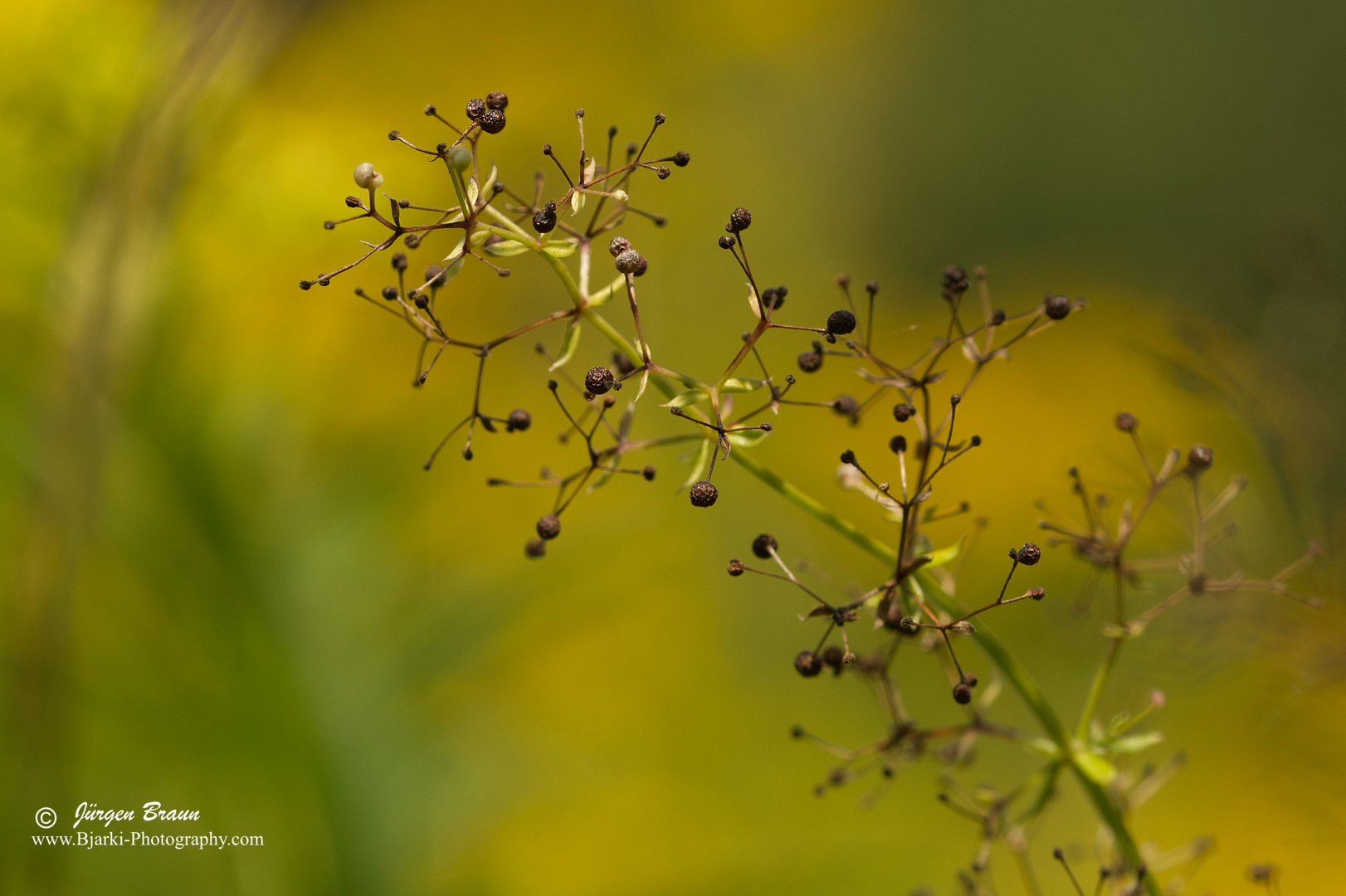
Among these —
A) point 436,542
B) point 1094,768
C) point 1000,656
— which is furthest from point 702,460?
point 436,542

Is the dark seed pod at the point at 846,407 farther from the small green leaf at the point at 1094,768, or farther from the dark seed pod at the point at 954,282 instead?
the small green leaf at the point at 1094,768

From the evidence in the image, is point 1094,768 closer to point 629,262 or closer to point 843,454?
point 843,454

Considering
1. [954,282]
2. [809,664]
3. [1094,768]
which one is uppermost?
[954,282]

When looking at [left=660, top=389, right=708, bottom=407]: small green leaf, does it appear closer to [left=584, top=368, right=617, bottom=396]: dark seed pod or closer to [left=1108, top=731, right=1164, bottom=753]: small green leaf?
[left=584, top=368, right=617, bottom=396]: dark seed pod

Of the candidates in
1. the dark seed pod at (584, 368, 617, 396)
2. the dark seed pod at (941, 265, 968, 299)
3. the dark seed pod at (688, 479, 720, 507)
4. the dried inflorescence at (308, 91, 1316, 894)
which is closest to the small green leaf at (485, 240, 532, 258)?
the dried inflorescence at (308, 91, 1316, 894)

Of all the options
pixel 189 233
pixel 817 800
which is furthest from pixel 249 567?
pixel 817 800

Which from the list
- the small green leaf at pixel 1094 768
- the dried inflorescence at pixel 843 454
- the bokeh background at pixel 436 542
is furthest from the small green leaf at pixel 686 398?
Result: the bokeh background at pixel 436 542

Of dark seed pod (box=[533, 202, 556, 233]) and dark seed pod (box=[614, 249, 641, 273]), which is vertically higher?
dark seed pod (box=[533, 202, 556, 233])
